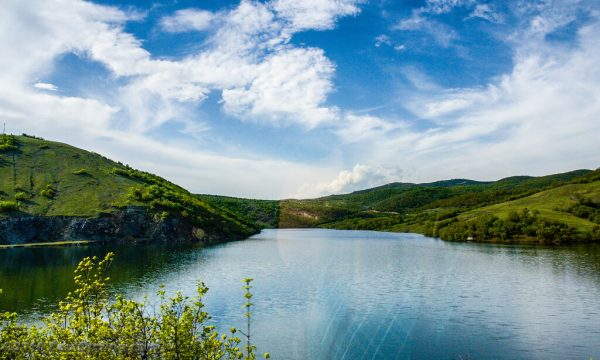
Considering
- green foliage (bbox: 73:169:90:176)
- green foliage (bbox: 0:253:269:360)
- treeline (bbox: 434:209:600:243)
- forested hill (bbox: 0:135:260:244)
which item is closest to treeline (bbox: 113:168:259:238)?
forested hill (bbox: 0:135:260:244)

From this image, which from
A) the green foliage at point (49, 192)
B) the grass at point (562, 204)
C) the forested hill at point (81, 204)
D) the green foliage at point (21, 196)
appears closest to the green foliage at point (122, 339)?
the forested hill at point (81, 204)

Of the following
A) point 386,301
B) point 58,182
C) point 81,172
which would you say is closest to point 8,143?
point 81,172

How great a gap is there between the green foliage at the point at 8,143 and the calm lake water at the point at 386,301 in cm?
11076

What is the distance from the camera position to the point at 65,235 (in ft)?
468

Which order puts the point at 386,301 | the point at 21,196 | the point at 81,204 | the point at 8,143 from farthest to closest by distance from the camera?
the point at 8,143
the point at 81,204
the point at 21,196
the point at 386,301

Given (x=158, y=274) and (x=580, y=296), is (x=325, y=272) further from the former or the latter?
(x=580, y=296)

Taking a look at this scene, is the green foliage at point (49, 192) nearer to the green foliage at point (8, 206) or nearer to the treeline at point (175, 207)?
the green foliage at point (8, 206)

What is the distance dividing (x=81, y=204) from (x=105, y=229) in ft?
56.4

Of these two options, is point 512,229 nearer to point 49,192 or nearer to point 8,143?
point 49,192

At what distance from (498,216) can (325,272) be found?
12802cm

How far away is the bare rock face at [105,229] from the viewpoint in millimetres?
135250

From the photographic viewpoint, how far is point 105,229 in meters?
150

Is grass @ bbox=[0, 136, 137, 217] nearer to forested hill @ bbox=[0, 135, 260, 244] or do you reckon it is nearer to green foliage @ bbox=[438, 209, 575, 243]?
forested hill @ bbox=[0, 135, 260, 244]

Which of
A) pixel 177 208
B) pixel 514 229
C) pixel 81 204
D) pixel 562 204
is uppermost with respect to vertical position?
pixel 562 204
